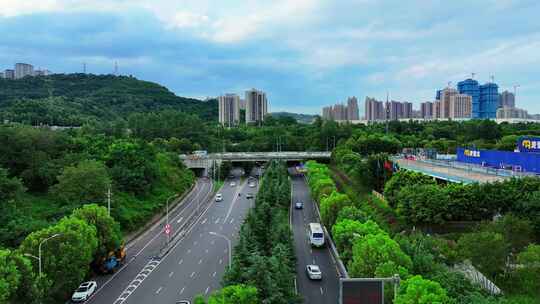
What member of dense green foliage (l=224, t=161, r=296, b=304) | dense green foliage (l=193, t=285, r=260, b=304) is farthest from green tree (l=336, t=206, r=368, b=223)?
dense green foliage (l=193, t=285, r=260, b=304)

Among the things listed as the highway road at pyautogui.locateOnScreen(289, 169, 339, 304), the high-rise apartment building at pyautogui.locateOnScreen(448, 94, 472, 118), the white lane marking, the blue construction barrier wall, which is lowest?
the white lane marking

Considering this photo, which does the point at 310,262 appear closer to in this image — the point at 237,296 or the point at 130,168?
the point at 237,296

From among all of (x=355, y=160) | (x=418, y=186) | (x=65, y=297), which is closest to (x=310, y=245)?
(x=418, y=186)

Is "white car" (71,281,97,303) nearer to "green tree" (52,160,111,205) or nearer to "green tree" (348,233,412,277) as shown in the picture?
"green tree" (52,160,111,205)

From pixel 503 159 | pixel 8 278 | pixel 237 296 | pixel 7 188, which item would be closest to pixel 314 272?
pixel 237 296

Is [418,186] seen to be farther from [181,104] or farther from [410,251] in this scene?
[181,104]

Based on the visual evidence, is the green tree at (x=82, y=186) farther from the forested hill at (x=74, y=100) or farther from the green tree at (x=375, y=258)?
the forested hill at (x=74, y=100)

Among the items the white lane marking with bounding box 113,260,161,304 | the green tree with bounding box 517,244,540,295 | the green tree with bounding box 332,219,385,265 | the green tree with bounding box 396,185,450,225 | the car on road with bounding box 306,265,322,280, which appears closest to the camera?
the green tree with bounding box 517,244,540,295
